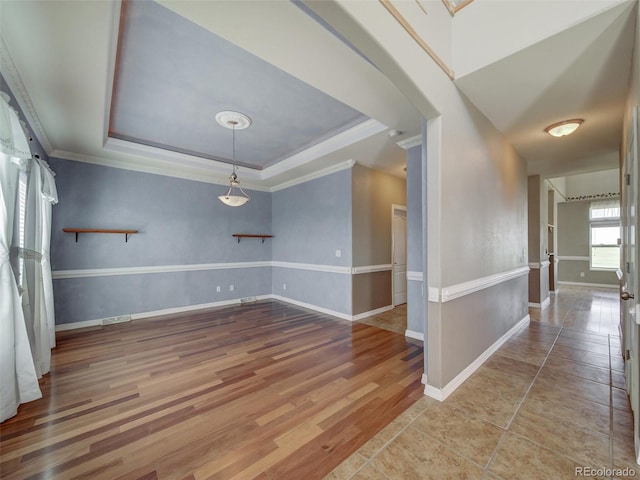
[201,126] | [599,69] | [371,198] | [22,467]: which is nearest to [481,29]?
[599,69]

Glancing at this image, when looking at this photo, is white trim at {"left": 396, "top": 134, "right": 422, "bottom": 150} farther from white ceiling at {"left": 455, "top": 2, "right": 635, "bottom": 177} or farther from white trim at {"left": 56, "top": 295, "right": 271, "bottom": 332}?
white trim at {"left": 56, "top": 295, "right": 271, "bottom": 332}

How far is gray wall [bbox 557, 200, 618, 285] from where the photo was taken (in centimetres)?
760

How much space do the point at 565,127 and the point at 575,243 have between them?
23.2ft

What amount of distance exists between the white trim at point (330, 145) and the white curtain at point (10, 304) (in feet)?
10.9

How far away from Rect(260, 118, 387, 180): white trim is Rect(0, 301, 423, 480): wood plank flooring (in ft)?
9.37

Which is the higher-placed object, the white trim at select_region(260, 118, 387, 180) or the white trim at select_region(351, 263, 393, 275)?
the white trim at select_region(260, 118, 387, 180)

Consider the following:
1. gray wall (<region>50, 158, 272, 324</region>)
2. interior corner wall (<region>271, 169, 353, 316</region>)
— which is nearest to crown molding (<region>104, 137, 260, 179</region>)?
gray wall (<region>50, 158, 272, 324</region>)

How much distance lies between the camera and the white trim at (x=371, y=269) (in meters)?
4.58

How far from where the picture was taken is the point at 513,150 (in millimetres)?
3805

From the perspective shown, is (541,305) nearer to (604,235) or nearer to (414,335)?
(414,335)

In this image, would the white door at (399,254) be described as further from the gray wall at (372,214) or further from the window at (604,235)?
the window at (604,235)

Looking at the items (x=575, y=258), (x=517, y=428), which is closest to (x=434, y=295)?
(x=517, y=428)

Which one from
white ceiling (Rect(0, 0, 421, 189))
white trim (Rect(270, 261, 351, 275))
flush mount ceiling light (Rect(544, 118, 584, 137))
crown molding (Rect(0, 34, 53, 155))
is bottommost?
white trim (Rect(270, 261, 351, 275))

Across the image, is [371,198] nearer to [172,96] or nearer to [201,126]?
[201,126]
